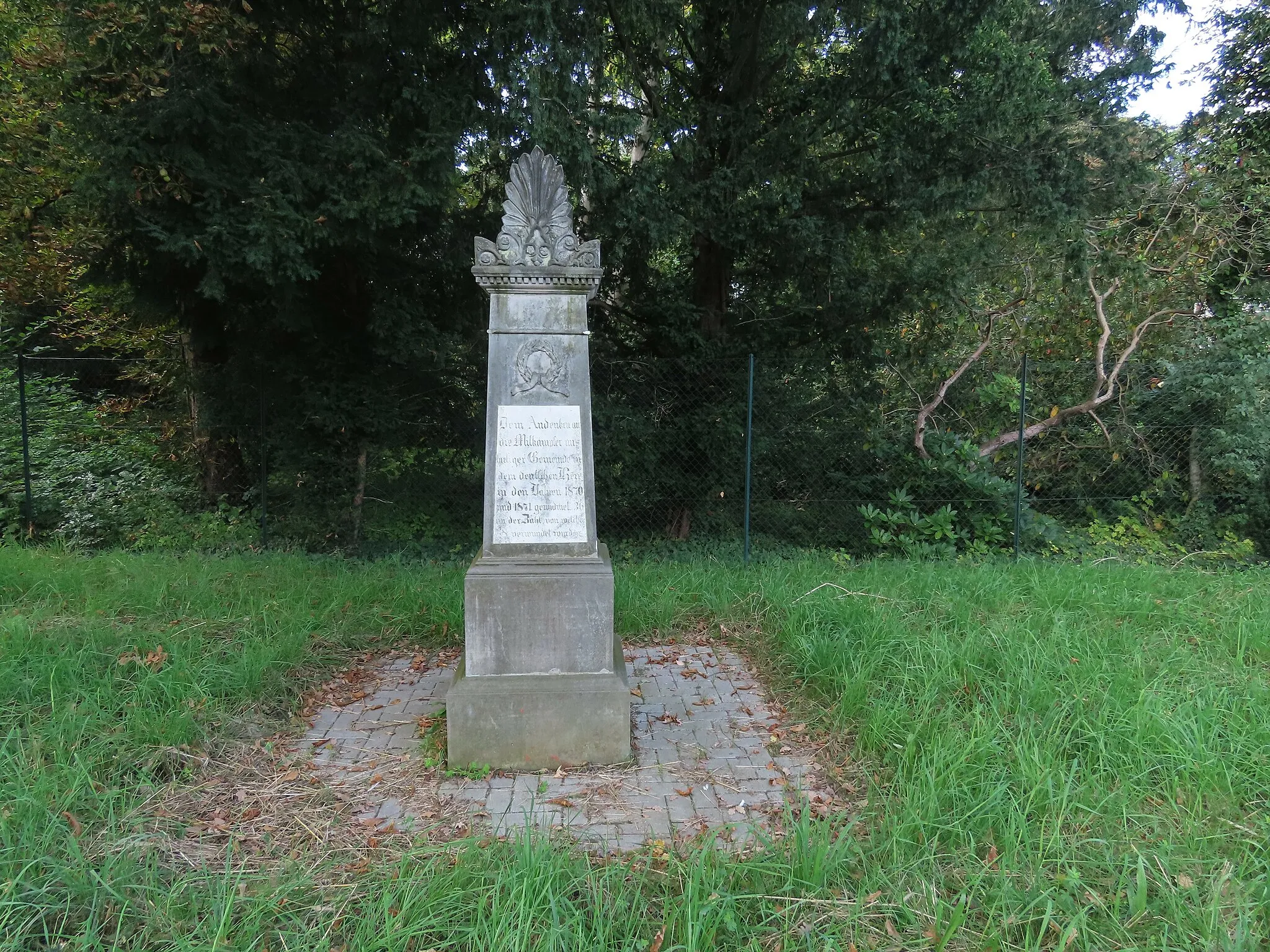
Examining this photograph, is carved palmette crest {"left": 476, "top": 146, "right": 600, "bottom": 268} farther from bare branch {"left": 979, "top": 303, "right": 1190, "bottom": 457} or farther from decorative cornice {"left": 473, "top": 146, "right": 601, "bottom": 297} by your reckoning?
bare branch {"left": 979, "top": 303, "right": 1190, "bottom": 457}

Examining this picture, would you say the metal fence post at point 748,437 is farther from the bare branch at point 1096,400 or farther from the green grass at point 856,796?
the bare branch at point 1096,400

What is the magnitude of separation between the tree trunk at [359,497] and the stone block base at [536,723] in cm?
473

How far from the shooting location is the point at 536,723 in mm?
3250

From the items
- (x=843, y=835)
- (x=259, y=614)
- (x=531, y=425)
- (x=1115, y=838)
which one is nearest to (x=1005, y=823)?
(x=1115, y=838)

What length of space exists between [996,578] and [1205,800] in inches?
124

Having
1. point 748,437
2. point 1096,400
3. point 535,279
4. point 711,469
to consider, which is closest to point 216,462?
point 711,469

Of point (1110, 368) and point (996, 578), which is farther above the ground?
point (1110, 368)

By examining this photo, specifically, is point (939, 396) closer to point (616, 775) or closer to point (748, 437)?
point (748, 437)

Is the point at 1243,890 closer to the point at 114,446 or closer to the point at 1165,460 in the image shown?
the point at 1165,460

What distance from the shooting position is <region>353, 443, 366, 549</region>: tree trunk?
7.46 metres

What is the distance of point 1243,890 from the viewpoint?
6.82ft

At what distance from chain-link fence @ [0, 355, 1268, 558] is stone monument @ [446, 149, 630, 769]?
156 inches

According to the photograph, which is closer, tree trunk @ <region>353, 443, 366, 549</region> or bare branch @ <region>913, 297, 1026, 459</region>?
tree trunk @ <region>353, 443, 366, 549</region>

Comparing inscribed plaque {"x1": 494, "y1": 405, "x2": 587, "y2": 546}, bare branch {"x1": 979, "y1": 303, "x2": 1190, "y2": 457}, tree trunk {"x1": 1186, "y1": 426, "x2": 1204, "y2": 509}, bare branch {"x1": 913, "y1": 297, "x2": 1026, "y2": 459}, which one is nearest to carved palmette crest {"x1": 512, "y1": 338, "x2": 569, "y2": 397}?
inscribed plaque {"x1": 494, "y1": 405, "x2": 587, "y2": 546}
